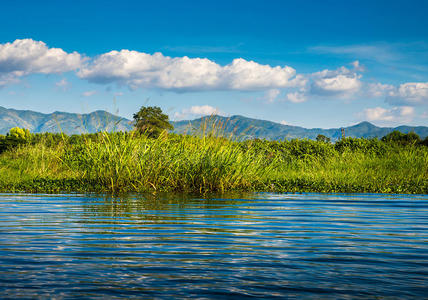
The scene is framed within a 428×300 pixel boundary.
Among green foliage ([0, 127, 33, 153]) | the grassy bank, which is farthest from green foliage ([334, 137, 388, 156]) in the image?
green foliage ([0, 127, 33, 153])

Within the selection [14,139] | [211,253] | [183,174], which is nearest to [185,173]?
[183,174]

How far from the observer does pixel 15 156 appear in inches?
797

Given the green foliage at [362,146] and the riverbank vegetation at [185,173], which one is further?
the green foliage at [362,146]

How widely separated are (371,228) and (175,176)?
6142 millimetres

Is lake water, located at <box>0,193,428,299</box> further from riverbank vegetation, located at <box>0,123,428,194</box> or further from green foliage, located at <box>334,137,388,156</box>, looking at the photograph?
green foliage, located at <box>334,137,388,156</box>

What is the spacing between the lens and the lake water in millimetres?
3148

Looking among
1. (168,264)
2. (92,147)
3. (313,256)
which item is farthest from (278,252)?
(92,147)

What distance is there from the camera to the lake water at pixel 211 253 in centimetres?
315

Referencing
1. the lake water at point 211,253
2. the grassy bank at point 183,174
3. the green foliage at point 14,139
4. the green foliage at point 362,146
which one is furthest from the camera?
the green foliage at point 14,139

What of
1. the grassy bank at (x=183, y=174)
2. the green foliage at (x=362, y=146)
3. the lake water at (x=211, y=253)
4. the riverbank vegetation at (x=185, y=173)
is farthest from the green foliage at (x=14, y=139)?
the lake water at (x=211, y=253)

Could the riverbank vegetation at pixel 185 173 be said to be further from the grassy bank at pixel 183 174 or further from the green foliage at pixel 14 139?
the green foliage at pixel 14 139

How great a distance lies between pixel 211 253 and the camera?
423cm

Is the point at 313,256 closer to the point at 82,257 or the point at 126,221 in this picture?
the point at 82,257

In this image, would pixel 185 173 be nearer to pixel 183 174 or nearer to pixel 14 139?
pixel 183 174
